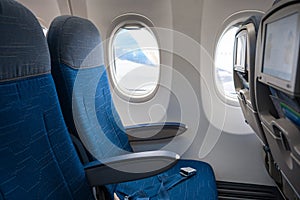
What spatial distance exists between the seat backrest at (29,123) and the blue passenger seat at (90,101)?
17cm

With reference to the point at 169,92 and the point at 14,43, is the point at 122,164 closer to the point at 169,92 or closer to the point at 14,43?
the point at 14,43

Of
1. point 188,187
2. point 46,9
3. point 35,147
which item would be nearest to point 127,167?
point 35,147

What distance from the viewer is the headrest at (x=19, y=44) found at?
78 cm

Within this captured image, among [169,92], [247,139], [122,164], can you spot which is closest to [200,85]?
[169,92]

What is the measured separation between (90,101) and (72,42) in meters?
0.33

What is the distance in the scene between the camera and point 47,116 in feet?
3.20

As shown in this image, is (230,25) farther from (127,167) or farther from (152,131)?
(127,167)

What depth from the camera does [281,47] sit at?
0.76 meters

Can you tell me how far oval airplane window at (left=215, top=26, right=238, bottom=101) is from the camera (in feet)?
6.97

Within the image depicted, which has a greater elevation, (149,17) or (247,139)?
(149,17)

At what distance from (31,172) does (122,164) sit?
397 millimetres

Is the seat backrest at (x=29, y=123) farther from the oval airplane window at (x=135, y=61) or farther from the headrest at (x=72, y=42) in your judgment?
the oval airplane window at (x=135, y=61)

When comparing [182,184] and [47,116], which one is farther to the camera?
[182,184]

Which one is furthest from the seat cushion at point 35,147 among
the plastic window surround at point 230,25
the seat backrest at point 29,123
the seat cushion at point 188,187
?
the plastic window surround at point 230,25
